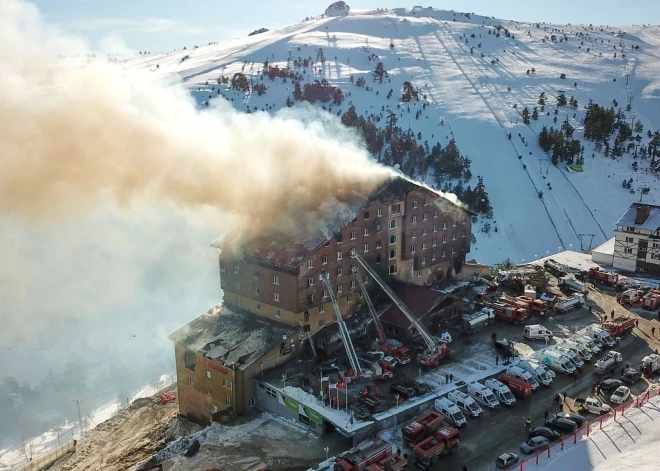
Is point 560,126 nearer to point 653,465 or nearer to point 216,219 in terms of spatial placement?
point 216,219

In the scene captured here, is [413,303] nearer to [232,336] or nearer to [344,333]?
[344,333]

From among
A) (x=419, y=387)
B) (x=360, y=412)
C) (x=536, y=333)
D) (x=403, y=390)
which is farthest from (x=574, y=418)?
(x=360, y=412)

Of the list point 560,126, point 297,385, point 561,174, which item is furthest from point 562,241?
point 297,385

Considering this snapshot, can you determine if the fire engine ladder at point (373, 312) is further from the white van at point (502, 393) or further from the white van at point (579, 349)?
the white van at point (579, 349)

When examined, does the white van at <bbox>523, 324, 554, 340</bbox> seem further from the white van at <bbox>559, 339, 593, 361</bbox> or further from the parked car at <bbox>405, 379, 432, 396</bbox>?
the parked car at <bbox>405, 379, 432, 396</bbox>

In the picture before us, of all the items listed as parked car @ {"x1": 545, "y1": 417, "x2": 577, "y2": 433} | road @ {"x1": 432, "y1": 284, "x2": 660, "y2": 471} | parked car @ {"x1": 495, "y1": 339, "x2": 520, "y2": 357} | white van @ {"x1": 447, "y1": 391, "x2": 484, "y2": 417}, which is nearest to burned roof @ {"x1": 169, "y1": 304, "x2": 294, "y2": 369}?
white van @ {"x1": 447, "y1": 391, "x2": 484, "y2": 417}

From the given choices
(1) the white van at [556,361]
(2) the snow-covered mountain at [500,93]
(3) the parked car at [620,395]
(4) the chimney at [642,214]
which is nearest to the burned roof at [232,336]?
(1) the white van at [556,361]
